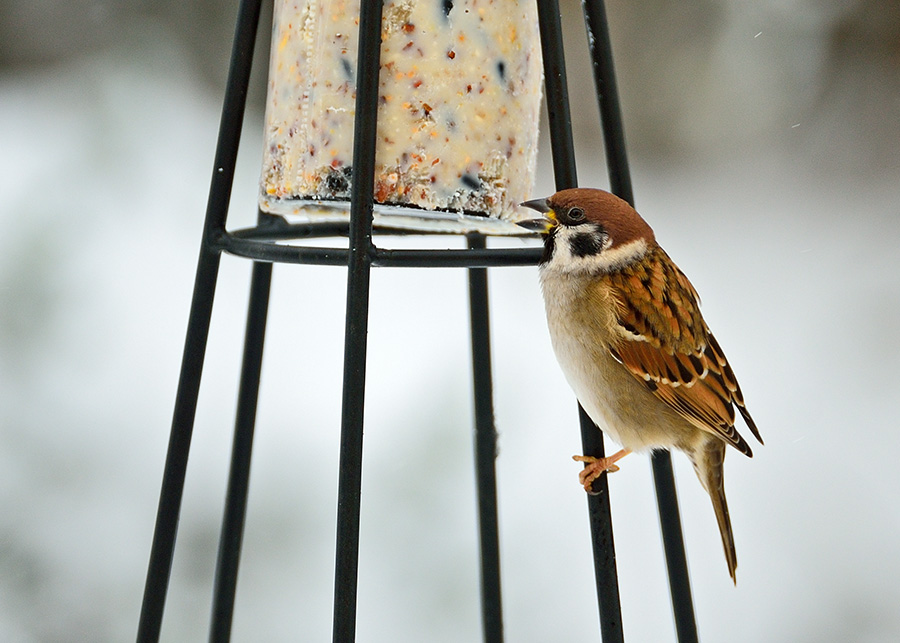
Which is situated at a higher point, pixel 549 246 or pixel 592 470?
pixel 549 246

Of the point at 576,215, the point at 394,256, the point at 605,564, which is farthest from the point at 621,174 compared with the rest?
the point at 605,564

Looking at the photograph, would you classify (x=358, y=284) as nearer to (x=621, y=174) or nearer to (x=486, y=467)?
(x=621, y=174)

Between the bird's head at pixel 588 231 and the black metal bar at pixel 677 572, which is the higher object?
the bird's head at pixel 588 231

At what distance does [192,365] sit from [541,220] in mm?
530

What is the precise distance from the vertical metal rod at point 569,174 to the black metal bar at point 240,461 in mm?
569

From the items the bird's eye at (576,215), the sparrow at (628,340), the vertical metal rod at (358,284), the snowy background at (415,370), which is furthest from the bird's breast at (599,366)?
the snowy background at (415,370)

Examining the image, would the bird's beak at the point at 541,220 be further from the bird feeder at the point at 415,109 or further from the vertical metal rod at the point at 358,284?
the vertical metal rod at the point at 358,284

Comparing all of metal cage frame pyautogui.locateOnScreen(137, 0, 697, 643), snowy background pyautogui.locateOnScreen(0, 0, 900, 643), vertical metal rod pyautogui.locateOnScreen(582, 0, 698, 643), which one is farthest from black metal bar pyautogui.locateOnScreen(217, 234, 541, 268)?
snowy background pyautogui.locateOnScreen(0, 0, 900, 643)

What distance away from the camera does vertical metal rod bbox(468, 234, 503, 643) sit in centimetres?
192

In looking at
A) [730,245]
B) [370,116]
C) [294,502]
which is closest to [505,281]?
[730,245]

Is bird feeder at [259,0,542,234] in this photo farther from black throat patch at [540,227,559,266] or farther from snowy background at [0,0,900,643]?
snowy background at [0,0,900,643]

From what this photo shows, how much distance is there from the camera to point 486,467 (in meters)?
1.95

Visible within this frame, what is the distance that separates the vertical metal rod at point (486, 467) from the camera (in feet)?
Result: 6.30

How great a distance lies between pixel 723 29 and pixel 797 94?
0.30m
